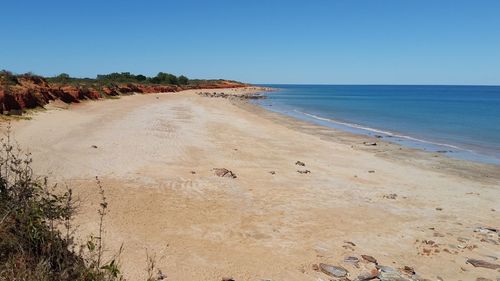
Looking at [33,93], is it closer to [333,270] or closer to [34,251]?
[333,270]

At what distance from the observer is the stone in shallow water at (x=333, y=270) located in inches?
261

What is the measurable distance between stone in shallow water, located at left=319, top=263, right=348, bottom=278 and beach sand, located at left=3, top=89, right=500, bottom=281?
0.13m

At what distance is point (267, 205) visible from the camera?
390 inches

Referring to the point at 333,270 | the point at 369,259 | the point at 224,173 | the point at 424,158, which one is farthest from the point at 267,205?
the point at 424,158

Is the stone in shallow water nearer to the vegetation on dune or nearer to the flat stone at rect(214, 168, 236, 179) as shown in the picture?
the vegetation on dune

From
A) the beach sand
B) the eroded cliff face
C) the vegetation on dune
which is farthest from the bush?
the eroded cliff face

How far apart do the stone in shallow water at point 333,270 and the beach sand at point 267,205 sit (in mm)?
129

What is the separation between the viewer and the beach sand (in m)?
7.05

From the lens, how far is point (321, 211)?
978 centimetres

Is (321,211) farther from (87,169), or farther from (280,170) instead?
(87,169)

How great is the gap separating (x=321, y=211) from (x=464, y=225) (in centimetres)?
310

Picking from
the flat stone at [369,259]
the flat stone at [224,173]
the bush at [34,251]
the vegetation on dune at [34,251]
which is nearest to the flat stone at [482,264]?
the flat stone at [369,259]

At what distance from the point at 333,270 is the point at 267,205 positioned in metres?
3.33

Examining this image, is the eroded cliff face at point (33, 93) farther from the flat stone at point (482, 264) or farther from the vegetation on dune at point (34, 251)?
the flat stone at point (482, 264)
